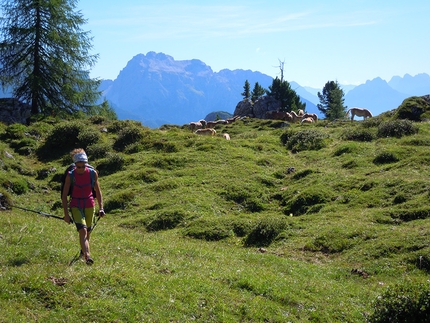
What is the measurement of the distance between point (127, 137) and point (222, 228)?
15.5 meters

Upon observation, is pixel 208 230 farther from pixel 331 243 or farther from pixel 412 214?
pixel 412 214

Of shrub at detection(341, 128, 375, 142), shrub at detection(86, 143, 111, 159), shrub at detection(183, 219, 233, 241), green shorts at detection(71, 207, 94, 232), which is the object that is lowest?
shrub at detection(183, 219, 233, 241)

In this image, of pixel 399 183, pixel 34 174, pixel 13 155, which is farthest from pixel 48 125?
pixel 399 183

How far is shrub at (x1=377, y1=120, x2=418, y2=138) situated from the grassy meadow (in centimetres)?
10

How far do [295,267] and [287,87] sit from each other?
247 feet

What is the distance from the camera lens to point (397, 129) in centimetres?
2789

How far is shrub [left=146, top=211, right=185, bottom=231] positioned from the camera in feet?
55.8

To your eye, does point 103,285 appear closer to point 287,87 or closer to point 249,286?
point 249,286

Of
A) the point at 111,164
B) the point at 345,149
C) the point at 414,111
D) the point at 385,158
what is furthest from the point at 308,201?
the point at 414,111

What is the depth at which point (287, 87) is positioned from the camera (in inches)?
3322

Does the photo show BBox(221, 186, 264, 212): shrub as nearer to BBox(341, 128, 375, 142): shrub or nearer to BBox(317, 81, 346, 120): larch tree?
BBox(341, 128, 375, 142): shrub

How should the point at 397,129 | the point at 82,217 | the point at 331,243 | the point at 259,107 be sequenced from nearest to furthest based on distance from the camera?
the point at 82,217 < the point at 331,243 < the point at 397,129 < the point at 259,107

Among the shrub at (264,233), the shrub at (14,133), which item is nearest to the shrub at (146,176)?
the shrub at (264,233)

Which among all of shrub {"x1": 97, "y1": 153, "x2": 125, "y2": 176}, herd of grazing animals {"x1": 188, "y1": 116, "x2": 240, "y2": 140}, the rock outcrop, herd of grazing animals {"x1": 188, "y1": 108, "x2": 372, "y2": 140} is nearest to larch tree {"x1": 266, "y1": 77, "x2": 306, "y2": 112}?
the rock outcrop
